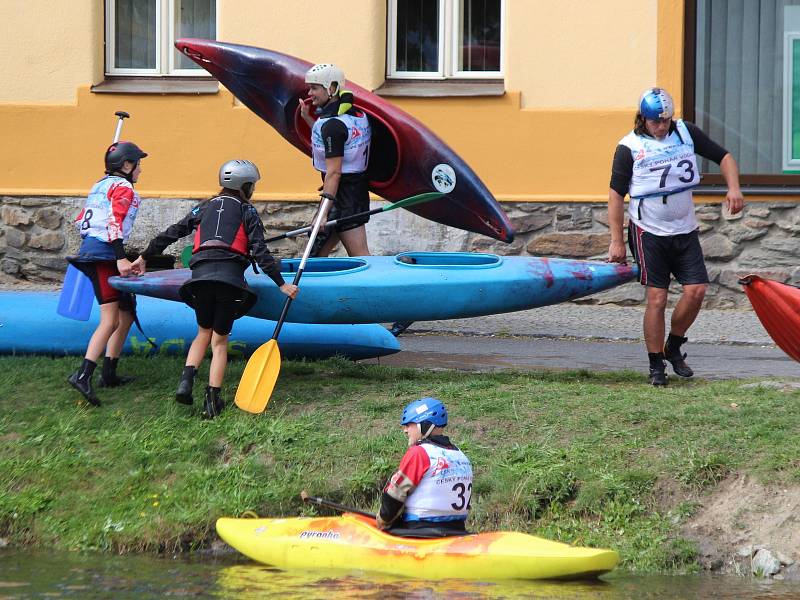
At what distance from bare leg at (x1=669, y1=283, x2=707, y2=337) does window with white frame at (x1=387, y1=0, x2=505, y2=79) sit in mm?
4998

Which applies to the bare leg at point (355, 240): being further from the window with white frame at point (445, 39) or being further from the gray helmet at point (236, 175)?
the window with white frame at point (445, 39)

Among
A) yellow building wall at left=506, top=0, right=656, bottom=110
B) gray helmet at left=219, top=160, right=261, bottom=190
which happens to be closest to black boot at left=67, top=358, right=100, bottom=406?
gray helmet at left=219, top=160, right=261, bottom=190

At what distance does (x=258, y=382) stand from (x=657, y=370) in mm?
2286

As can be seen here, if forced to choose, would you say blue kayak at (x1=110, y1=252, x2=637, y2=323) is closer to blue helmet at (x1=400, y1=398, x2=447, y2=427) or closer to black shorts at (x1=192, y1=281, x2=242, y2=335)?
black shorts at (x1=192, y1=281, x2=242, y2=335)

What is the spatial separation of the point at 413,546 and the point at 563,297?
10.4 feet

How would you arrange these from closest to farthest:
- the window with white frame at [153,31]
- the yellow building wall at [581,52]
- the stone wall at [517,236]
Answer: the stone wall at [517,236], the yellow building wall at [581,52], the window with white frame at [153,31]

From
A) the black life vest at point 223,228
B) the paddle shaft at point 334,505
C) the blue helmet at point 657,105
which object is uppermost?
the blue helmet at point 657,105

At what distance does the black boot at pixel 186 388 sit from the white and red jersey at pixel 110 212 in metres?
0.94

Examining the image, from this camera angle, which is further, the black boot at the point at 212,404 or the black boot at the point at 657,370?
the black boot at the point at 657,370

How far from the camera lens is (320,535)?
5906 mm

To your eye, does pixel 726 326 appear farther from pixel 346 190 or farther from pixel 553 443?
pixel 553 443

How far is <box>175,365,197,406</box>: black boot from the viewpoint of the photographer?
7.45 metres

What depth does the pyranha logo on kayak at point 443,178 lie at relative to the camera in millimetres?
9906

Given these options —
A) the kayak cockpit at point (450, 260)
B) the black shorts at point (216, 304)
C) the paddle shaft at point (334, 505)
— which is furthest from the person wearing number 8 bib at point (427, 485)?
the kayak cockpit at point (450, 260)
